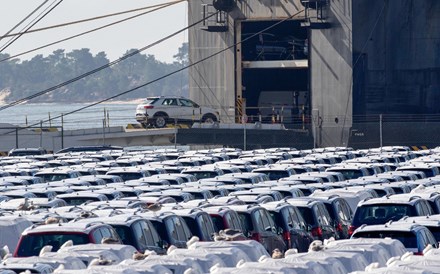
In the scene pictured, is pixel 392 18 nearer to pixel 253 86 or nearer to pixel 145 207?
pixel 253 86

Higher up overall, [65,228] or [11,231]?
[65,228]

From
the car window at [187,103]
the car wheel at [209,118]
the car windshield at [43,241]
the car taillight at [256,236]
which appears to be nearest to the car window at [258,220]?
the car taillight at [256,236]

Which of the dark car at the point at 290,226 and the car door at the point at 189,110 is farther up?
the car door at the point at 189,110

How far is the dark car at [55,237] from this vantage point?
18766 millimetres

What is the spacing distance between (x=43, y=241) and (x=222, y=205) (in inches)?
210

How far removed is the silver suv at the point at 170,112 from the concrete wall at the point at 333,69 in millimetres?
4502

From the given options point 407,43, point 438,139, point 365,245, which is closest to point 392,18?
point 407,43

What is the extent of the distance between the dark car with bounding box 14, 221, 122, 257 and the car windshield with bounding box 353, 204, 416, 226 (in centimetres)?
510

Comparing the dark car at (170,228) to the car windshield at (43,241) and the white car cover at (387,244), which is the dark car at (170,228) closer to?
the car windshield at (43,241)

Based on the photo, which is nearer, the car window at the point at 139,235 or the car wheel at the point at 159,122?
the car window at the point at 139,235

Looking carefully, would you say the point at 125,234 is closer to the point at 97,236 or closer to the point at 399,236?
the point at 97,236

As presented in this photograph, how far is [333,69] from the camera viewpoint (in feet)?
195

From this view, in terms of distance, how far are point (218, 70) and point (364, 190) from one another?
121 ft

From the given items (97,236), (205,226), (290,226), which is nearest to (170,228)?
(205,226)
